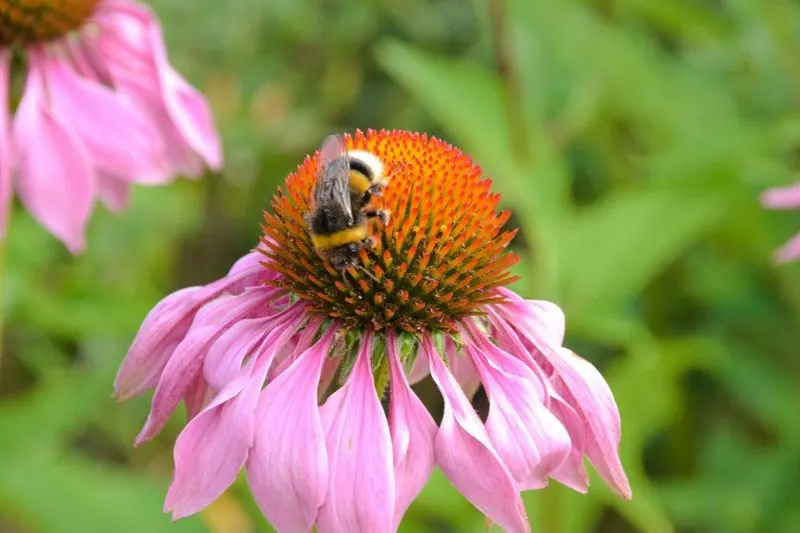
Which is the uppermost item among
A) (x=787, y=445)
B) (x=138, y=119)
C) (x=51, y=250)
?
(x=138, y=119)

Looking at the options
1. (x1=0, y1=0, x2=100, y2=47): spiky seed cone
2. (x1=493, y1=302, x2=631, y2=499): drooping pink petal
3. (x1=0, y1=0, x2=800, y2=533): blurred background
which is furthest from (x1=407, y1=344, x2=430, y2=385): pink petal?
(x1=0, y1=0, x2=100, y2=47): spiky seed cone

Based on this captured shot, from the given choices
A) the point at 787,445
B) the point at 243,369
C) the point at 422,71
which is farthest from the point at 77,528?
the point at 787,445

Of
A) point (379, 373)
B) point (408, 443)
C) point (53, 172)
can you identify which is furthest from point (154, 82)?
point (408, 443)

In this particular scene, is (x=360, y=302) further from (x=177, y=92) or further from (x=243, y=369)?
(x=177, y=92)

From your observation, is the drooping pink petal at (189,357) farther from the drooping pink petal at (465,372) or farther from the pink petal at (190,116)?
the pink petal at (190,116)

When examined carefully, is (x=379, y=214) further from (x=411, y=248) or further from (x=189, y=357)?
(x=189, y=357)

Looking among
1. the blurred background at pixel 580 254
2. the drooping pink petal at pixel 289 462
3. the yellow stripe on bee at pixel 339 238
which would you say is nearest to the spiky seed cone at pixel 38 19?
the blurred background at pixel 580 254

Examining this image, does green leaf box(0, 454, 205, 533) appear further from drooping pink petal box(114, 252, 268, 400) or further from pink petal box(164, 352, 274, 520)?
pink petal box(164, 352, 274, 520)
